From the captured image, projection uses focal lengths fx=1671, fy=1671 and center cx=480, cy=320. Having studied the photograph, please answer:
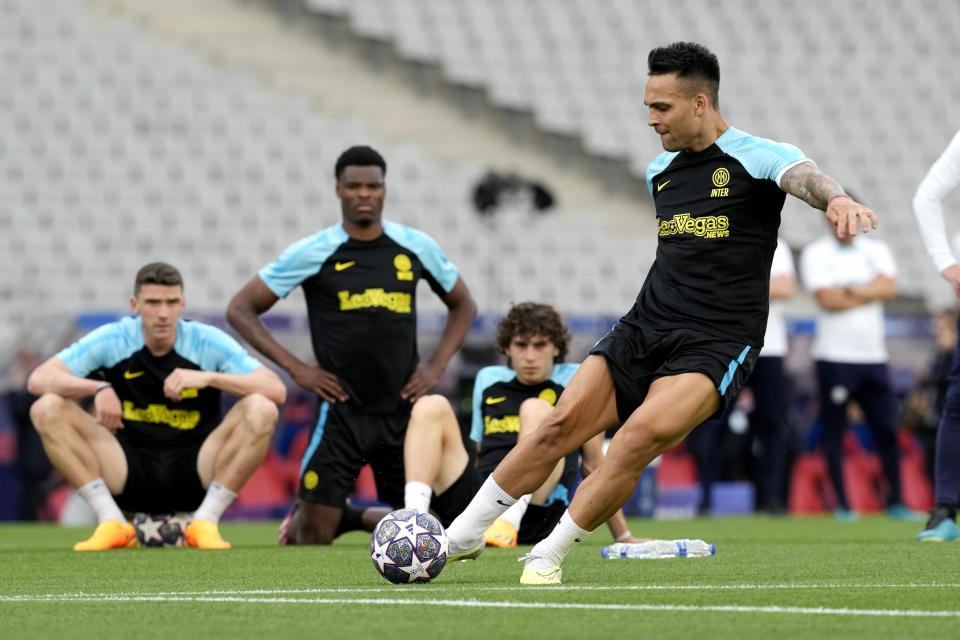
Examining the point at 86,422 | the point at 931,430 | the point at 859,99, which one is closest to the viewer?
the point at 86,422

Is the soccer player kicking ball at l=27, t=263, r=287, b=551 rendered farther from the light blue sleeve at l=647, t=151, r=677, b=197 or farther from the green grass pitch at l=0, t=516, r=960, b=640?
the light blue sleeve at l=647, t=151, r=677, b=197

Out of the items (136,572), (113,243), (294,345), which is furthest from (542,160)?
(136,572)

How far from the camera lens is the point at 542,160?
2327 cm

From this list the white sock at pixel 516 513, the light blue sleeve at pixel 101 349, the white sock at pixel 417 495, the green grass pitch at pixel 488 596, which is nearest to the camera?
the green grass pitch at pixel 488 596

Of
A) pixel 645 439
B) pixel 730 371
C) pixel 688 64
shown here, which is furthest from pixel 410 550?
pixel 688 64

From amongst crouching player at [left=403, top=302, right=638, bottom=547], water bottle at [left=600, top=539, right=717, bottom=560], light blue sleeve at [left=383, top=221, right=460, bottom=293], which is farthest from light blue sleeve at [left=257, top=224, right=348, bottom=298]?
water bottle at [left=600, top=539, right=717, bottom=560]

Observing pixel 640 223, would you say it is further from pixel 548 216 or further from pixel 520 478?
pixel 520 478

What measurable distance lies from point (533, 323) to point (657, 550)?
160cm

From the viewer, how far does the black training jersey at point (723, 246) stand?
20.0ft

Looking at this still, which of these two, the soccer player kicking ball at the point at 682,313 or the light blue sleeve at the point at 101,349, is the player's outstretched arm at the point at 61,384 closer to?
the light blue sleeve at the point at 101,349

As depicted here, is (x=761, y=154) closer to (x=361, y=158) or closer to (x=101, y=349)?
(x=361, y=158)

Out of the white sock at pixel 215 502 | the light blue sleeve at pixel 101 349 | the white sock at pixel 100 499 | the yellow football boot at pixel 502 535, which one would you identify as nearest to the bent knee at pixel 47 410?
the light blue sleeve at pixel 101 349

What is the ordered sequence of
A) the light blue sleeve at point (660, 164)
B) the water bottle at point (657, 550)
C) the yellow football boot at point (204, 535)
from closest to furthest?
the light blue sleeve at point (660, 164)
the water bottle at point (657, 550)
the yellow football boot at point (204, 535)

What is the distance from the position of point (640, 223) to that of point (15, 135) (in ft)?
27.0
